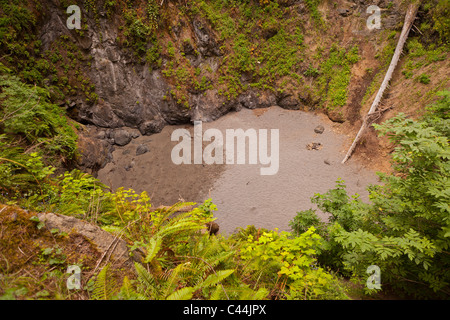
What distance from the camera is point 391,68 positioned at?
1123 cm

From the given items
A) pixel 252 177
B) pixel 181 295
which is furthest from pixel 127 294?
pixel 252 177

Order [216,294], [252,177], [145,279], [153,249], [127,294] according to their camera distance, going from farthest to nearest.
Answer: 1. [252,177]
2. [153,249]
3. [145,279]
4. [216,294]
5. [127,294]

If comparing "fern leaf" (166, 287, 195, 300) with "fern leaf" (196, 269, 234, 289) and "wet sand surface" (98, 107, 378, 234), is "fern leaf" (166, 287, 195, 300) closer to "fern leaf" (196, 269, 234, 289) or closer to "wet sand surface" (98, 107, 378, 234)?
"fern leaf" (196, 269, 234, 289)

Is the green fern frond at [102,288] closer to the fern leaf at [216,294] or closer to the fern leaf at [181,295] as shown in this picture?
the fern leaf at [181,295]

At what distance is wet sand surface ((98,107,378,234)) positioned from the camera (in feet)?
30.4

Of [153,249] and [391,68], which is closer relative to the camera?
[153,249]

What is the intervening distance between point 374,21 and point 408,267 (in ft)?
48.2

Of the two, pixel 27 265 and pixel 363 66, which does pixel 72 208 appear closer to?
pixel 27 265

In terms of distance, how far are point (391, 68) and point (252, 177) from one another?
8747 mm

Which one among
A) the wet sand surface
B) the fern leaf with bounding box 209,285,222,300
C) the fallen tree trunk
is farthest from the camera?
the fallen tree trunk

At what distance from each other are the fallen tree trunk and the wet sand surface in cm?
92

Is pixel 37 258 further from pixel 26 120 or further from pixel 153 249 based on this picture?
pixel 26 120

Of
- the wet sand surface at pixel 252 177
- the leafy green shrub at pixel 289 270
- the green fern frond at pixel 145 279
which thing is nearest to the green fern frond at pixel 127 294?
the green fern frond at pixel 145 279

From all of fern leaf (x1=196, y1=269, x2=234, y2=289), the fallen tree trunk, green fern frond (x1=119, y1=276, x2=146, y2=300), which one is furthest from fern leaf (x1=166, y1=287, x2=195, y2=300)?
the fallen tree trunk
